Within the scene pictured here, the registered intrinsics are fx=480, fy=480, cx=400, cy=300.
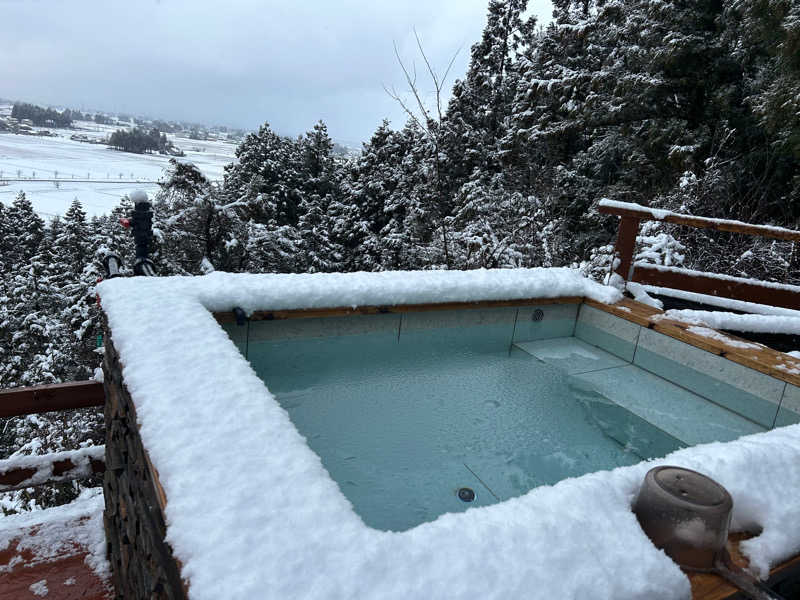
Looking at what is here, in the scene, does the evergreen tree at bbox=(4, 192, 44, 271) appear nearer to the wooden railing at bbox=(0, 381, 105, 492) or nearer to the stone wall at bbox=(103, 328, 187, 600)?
the wooden railing at bbox=(0, 381, 105, 492)

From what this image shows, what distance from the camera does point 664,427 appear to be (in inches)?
105

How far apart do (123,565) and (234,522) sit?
1.46 metres

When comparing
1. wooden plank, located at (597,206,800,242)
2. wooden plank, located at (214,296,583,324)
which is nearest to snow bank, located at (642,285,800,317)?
wooden plank, located at (597,206,800,242)

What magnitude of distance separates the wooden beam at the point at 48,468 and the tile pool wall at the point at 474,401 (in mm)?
972

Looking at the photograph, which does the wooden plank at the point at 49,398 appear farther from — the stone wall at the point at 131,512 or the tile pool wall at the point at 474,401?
the tile pool wall at the point at 474,401

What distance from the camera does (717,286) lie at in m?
3.62

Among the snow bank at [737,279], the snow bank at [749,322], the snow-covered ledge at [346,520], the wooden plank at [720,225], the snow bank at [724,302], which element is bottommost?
the snow-covered ledge at [346,520]

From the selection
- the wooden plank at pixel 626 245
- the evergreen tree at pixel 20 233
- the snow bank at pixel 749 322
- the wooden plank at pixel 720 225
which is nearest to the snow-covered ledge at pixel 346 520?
the snow bank at pixel 749 322

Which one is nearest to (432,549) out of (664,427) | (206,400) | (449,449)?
(206,400)

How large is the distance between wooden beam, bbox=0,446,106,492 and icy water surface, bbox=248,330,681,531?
0.97 m

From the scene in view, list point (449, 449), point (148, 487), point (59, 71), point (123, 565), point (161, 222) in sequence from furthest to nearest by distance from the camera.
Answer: point (59, 71)
point (161, 222)
point (449, 449)
point (123, 565)
point (148, 487)

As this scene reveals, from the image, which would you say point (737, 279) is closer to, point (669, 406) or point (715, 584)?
point (669, 406)

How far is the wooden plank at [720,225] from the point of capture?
317 cm

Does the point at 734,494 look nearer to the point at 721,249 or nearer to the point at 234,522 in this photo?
the point at 234,522
